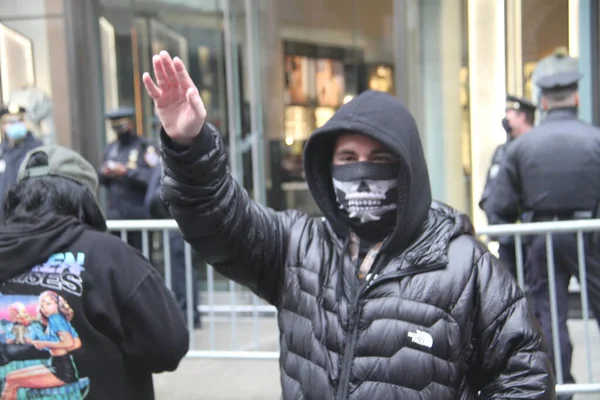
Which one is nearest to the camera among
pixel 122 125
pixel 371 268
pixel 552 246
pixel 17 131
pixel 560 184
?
pixel 371 268

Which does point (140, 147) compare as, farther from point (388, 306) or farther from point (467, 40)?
point (388, 306)

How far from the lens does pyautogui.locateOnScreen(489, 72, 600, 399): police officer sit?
4.65m

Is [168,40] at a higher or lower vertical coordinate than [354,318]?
higher

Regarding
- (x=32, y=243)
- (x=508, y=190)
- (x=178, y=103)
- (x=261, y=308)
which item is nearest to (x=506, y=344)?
(x=178, y=103)

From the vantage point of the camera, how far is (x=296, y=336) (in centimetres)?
211

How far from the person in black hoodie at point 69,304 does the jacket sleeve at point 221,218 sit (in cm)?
50

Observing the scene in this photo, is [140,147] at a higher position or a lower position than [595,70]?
lower

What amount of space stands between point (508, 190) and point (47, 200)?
344 cm

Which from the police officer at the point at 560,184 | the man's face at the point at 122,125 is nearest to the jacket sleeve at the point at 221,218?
the police officer at the point at 560,184

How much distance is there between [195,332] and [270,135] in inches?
112

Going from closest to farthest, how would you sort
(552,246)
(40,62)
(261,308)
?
1. (552,246)
2. (261,308)
3. (40,62)

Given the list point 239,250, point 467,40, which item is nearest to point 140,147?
point 467,40

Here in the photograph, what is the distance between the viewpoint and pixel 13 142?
7137mm

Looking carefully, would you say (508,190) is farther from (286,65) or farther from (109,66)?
(109,66)
